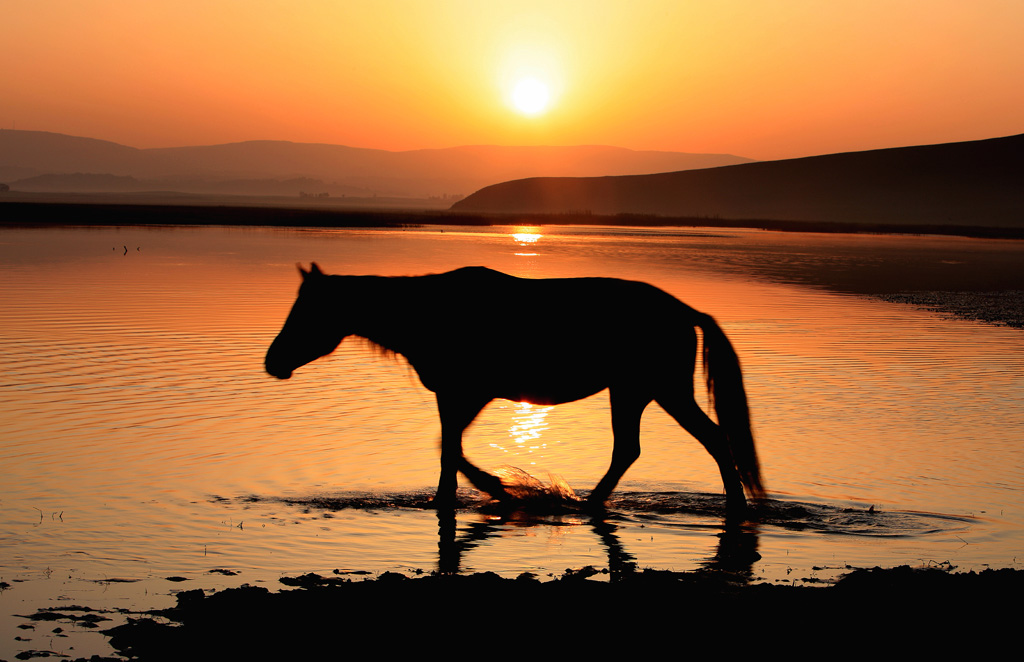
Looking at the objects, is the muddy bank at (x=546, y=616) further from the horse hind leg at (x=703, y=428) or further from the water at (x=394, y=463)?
the horse hind leg at (x=703, y=428)

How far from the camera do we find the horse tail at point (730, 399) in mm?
8344

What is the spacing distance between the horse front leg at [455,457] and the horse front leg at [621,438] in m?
0.75

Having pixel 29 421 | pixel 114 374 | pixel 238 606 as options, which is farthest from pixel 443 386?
pixel 114 374

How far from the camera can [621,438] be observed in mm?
8203

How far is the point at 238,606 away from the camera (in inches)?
204

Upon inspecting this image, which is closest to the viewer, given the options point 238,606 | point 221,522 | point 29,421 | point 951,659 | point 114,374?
point 951,659

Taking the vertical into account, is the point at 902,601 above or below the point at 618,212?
below

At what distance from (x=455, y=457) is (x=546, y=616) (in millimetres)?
2925

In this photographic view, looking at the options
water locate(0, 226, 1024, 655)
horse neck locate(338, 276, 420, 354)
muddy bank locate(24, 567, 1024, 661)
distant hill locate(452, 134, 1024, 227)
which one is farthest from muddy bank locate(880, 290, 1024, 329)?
distant hill locate(452, 134, 1024, 227)

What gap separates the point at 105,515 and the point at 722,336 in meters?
4.90

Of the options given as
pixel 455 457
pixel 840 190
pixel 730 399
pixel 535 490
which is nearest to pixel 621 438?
pixel 535 490

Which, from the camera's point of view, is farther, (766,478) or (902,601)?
(766,478)

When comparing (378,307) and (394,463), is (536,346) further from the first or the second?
(394,463)

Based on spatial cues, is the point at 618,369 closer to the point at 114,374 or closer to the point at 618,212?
the point at 114,374
